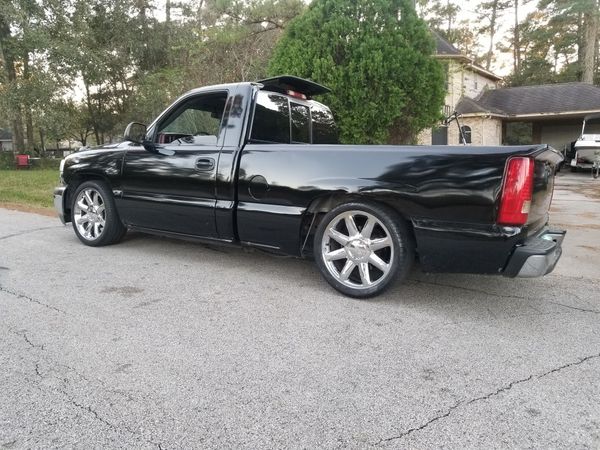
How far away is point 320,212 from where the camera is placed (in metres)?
4.11

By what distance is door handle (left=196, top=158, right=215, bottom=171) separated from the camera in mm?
4479

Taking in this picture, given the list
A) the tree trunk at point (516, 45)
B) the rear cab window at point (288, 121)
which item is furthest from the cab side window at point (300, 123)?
the tree trunk at point (516, 45)

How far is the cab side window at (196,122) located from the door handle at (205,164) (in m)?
0.19

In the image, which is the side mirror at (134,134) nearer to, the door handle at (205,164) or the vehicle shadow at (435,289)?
the door handle at (205,164)

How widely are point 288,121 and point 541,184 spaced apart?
2503mm

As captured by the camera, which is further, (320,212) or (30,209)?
(30,209)

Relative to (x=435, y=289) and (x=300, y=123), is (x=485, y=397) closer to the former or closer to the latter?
(x=435, y=289)

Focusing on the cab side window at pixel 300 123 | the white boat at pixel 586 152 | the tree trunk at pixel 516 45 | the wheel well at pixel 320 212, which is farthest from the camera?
the tree trunk at pixel 516 45

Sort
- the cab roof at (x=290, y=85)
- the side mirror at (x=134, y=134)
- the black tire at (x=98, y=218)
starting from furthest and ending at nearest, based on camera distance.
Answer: the black tire at (x=98, y=218) < the side mirror at (x=134, y=134) < the cab roof at (x=290, y=85)

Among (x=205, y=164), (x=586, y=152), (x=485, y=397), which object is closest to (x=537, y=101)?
(x=586, y=152)

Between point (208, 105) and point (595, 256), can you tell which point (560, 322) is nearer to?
point (595, 256)

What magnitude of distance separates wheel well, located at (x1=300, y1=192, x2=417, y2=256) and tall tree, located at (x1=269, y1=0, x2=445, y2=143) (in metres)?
3.86

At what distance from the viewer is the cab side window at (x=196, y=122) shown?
15.5 ft

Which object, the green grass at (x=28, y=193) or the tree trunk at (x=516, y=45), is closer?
the green grass at (x=28, y=193)
